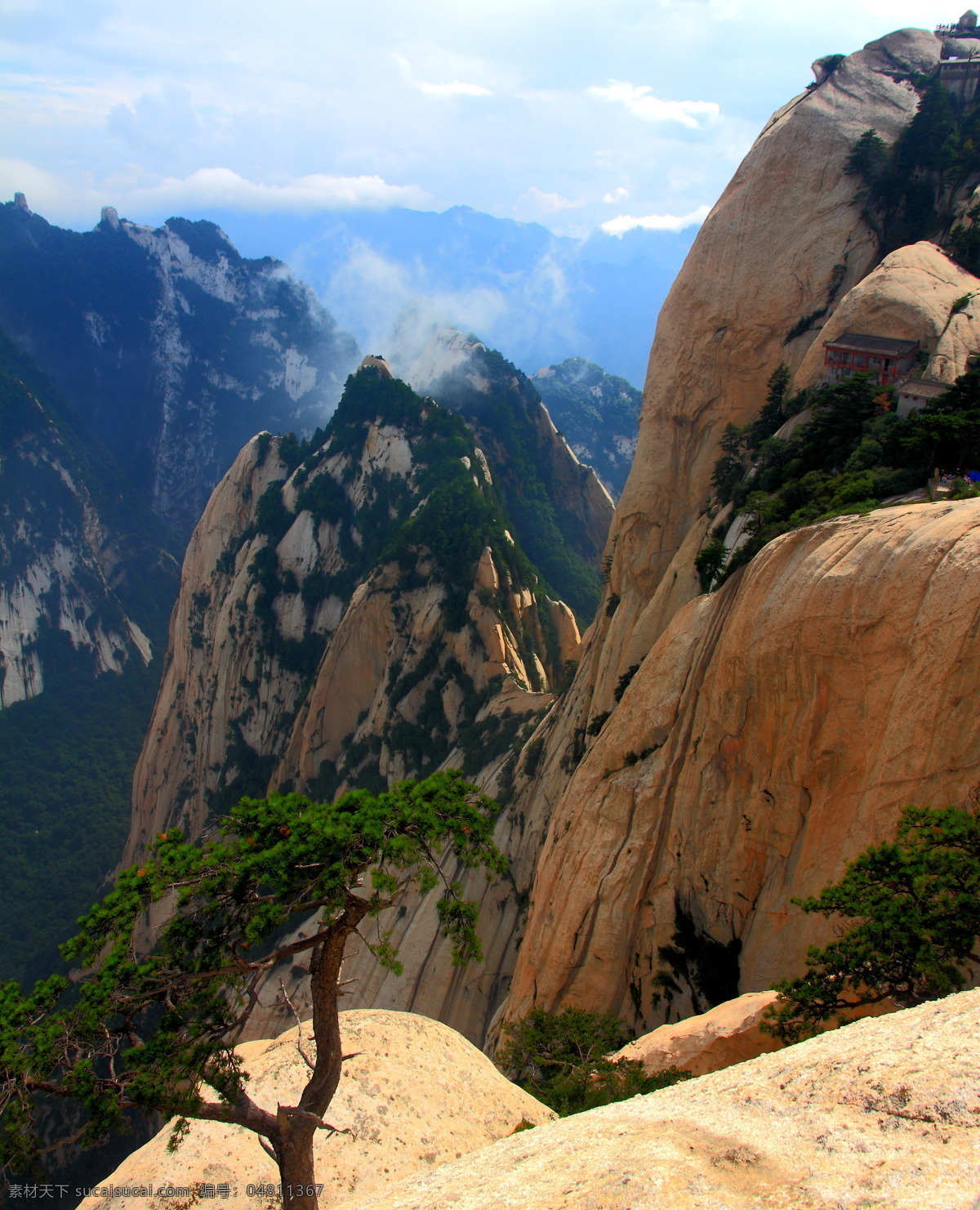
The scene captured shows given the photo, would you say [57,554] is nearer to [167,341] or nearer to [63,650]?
[63,650]

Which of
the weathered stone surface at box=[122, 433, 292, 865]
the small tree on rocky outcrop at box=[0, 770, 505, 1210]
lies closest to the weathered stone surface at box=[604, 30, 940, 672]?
the small tree on rocky outcrop at box=[0, 770, 505, 1210]

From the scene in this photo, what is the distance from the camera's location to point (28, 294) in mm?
151375

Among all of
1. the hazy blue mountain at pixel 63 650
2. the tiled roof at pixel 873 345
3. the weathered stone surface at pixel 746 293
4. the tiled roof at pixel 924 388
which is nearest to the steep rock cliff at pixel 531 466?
the weathered stone surface at pixel 746 293

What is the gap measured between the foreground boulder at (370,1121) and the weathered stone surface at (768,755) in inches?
210

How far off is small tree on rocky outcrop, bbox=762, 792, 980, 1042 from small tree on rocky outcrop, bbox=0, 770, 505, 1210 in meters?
5.12

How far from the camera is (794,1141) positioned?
6664 mm

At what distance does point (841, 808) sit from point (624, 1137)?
8963 millimetres

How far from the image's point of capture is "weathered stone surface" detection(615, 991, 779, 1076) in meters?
13.4

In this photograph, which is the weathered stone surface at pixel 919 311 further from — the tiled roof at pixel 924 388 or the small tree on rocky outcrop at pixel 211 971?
the small tree on rocky outcrop at pixel 211 971

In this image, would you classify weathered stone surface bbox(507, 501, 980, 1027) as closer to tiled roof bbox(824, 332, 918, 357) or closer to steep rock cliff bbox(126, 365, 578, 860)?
tiled roof bbox(824, 332, 918, 357)

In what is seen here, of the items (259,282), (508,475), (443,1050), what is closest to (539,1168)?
(443,1050)

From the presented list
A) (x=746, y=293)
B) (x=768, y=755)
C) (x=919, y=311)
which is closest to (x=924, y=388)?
(x=919, y=311)

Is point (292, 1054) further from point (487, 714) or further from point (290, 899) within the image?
point (487, 714)

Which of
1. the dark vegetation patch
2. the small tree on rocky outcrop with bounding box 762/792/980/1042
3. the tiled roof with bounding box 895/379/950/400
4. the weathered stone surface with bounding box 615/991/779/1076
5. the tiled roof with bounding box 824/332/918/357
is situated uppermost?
the tiled roof with bounding box 824/332/918/357
